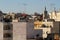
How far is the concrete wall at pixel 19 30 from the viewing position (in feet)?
71.6

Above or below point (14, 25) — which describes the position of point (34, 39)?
below

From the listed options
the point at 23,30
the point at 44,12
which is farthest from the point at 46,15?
the point at 23,30

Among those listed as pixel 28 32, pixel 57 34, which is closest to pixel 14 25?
pixel 28 32

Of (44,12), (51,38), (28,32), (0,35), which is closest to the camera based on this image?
(0,35)

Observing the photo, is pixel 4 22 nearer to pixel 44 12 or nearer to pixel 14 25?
pixel 14 25

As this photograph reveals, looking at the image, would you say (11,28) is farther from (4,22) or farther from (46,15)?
(46,15)

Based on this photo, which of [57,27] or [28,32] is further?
[57,27]

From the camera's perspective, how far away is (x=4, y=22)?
72.0 ft

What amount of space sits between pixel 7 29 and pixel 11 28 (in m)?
0.41

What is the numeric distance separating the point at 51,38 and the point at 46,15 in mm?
26852

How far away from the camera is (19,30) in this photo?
22062 mm

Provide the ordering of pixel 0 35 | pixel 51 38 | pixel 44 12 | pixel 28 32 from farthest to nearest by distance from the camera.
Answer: pixel 44 12, pixel 51 38, pixel 28 32, pixel 0 35

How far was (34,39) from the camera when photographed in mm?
23969

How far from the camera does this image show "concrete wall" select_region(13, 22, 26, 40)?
21825 mm
